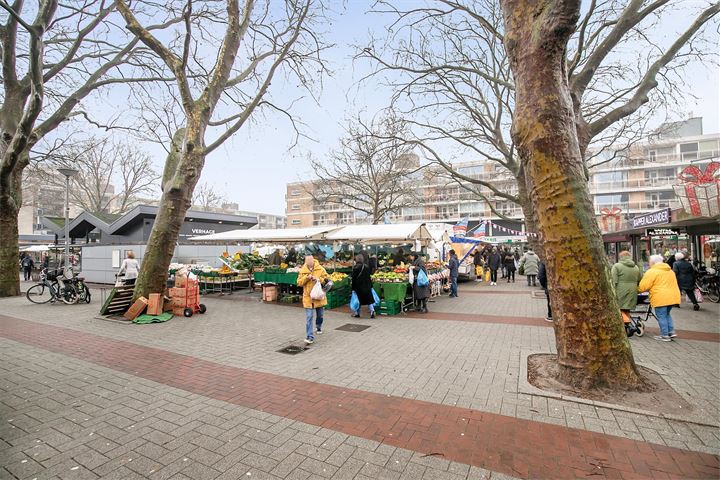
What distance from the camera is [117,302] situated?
915 centimetres

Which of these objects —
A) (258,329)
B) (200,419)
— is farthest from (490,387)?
(258,329)

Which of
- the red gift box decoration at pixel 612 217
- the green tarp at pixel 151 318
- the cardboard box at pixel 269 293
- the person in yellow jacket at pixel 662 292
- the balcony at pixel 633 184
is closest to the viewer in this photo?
the person in yellow jacket at pixel 662 292

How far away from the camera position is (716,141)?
42.2m

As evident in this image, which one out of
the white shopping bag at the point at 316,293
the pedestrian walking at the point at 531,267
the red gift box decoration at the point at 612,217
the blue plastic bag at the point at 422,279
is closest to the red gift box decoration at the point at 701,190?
the pedestrian walking at the point at 531,267

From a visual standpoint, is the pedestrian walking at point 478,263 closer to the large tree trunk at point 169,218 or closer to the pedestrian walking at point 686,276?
the pedestrian walking at point 686,276

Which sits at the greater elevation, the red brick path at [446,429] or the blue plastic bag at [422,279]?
the blue plastic bag at [422,279]

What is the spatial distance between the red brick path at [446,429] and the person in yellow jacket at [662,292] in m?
4.56

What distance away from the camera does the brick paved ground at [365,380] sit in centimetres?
292

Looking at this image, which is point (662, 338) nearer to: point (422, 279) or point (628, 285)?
point (628, 285)

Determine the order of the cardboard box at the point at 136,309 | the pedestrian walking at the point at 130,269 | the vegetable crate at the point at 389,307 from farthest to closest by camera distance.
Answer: the pedestrian walking at the point at 130,269, the vegetable crate at the point at 389,307, the cardboard box at the point at 136,309

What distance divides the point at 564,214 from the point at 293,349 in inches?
189

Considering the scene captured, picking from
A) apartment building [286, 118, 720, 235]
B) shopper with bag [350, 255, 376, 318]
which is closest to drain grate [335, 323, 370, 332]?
shopper with bag [350, 255, 376, 318]

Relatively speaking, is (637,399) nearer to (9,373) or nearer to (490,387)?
(490,387)

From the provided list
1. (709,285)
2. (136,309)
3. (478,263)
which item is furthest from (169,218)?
(709,285)
